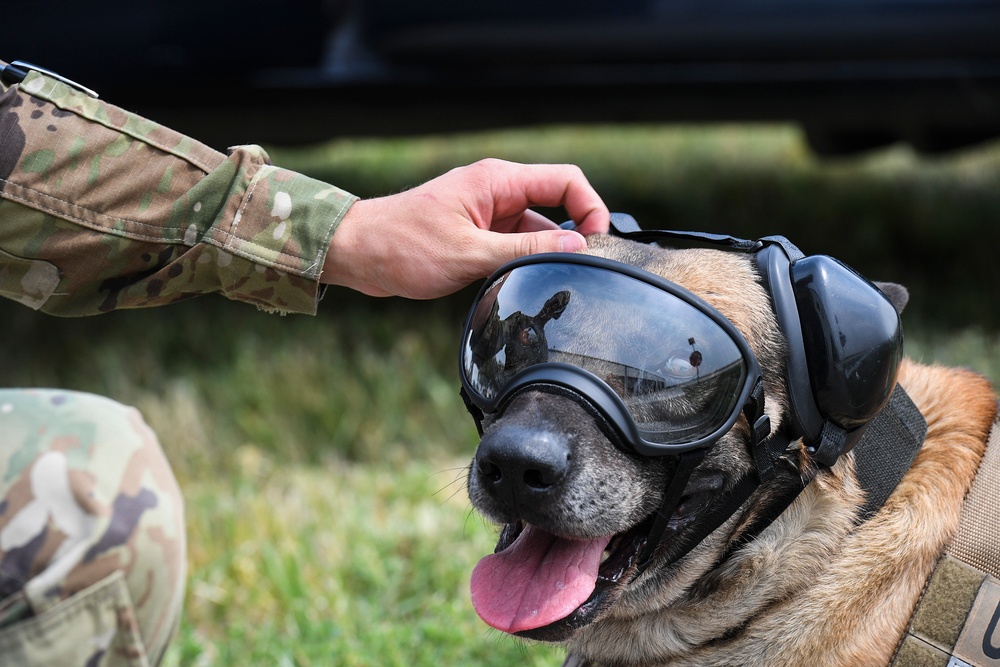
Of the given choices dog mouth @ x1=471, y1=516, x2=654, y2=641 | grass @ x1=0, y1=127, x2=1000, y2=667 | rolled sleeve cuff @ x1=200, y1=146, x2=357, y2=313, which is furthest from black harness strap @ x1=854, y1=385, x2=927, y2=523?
rolled sleeve cuff @ x1=200, y1=146, x2=357, y2=313

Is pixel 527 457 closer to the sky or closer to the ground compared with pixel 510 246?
closer to the ground

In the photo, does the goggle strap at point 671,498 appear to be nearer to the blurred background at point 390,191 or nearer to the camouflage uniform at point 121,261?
the camouflage uniform at point 121,261

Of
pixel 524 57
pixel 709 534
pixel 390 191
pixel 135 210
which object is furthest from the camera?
pixel 524 57

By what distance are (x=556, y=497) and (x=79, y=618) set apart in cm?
79

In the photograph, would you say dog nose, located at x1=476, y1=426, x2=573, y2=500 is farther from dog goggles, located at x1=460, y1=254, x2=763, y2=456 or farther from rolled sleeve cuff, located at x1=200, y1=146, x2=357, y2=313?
rolled sleeve cuff, located at x1=200, y1=146, x2=357, y2=313

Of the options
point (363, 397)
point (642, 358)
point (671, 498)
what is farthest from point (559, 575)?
point (363, 397)

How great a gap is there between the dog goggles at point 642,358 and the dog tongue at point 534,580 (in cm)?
28

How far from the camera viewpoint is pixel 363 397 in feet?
13.9

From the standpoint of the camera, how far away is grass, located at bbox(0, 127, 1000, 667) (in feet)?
9.51

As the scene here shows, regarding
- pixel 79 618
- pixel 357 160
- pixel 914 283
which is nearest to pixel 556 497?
pixel 79 618

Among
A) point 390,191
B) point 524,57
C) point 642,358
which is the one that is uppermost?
point 642,358

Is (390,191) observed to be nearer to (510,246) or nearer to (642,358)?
(510,246)

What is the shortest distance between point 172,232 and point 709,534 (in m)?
1.21

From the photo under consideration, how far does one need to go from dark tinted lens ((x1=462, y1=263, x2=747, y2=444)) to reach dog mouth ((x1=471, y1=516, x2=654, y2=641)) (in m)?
0.23
